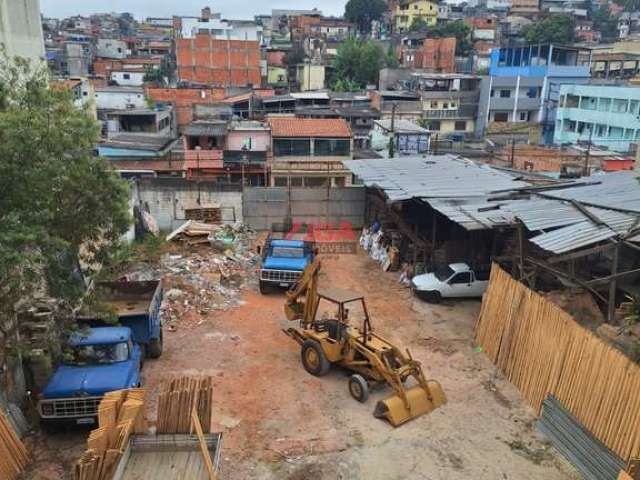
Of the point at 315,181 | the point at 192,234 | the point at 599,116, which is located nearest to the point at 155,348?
the point at 192,234

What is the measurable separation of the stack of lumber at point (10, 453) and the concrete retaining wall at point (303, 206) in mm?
16192

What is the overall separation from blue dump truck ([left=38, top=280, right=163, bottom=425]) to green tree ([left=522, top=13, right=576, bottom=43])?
245 ft

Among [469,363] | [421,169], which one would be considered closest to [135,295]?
[469,363]

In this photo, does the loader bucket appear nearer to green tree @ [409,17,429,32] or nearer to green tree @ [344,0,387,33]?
green tree @ [409,17,429,32]

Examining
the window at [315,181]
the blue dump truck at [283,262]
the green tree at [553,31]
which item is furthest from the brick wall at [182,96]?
the green tree at [553,31]

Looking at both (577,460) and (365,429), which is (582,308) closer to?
(577,460)

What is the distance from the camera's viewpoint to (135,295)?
1403cm

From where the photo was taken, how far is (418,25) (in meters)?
87.0

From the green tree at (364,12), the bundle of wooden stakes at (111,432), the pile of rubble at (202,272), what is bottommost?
the pile of rubble at (202,272)

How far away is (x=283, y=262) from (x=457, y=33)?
228 feet

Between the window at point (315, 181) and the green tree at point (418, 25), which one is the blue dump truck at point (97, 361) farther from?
the green tree at point (418, 25)

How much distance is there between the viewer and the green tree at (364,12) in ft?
324

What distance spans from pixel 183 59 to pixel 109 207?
5763 centimetres

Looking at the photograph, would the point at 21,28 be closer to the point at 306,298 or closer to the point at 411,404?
the point at 306,298
